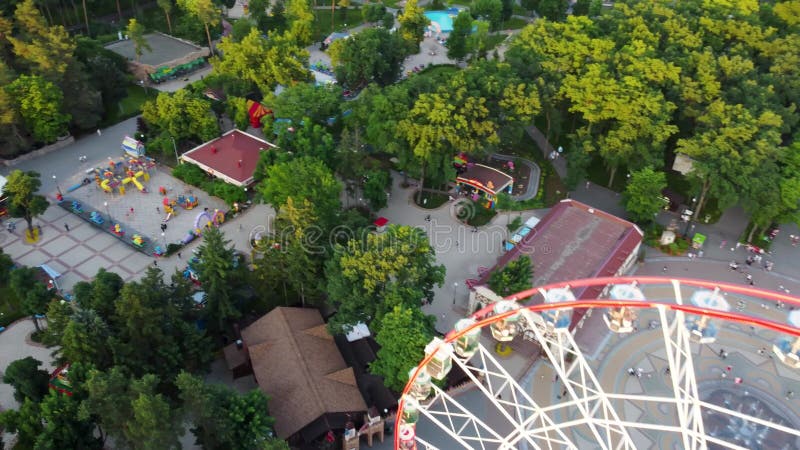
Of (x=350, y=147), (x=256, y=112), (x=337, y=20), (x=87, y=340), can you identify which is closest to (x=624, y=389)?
(x=350, y=147)

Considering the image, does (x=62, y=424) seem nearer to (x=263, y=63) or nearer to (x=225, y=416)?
(x=225, y=416)

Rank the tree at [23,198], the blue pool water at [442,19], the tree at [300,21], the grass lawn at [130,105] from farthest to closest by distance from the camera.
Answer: the blue pool water at [442,19], the tree at [300,21], the grass lawn at [130,105], the tree at [23,198]

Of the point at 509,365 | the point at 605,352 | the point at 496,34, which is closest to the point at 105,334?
the point at 509,365

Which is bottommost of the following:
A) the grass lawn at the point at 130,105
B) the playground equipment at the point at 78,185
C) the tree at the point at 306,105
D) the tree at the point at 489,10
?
the playground equipment at the point at 78,185

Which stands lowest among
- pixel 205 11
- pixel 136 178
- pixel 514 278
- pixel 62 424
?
pixel 136 178

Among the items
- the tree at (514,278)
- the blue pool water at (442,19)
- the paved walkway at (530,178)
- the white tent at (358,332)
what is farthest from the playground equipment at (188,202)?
the blue pool water at (442,19)

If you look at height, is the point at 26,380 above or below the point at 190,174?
above

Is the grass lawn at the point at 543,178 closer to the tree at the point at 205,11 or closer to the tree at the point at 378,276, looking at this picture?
the tree at the point at 378,276
